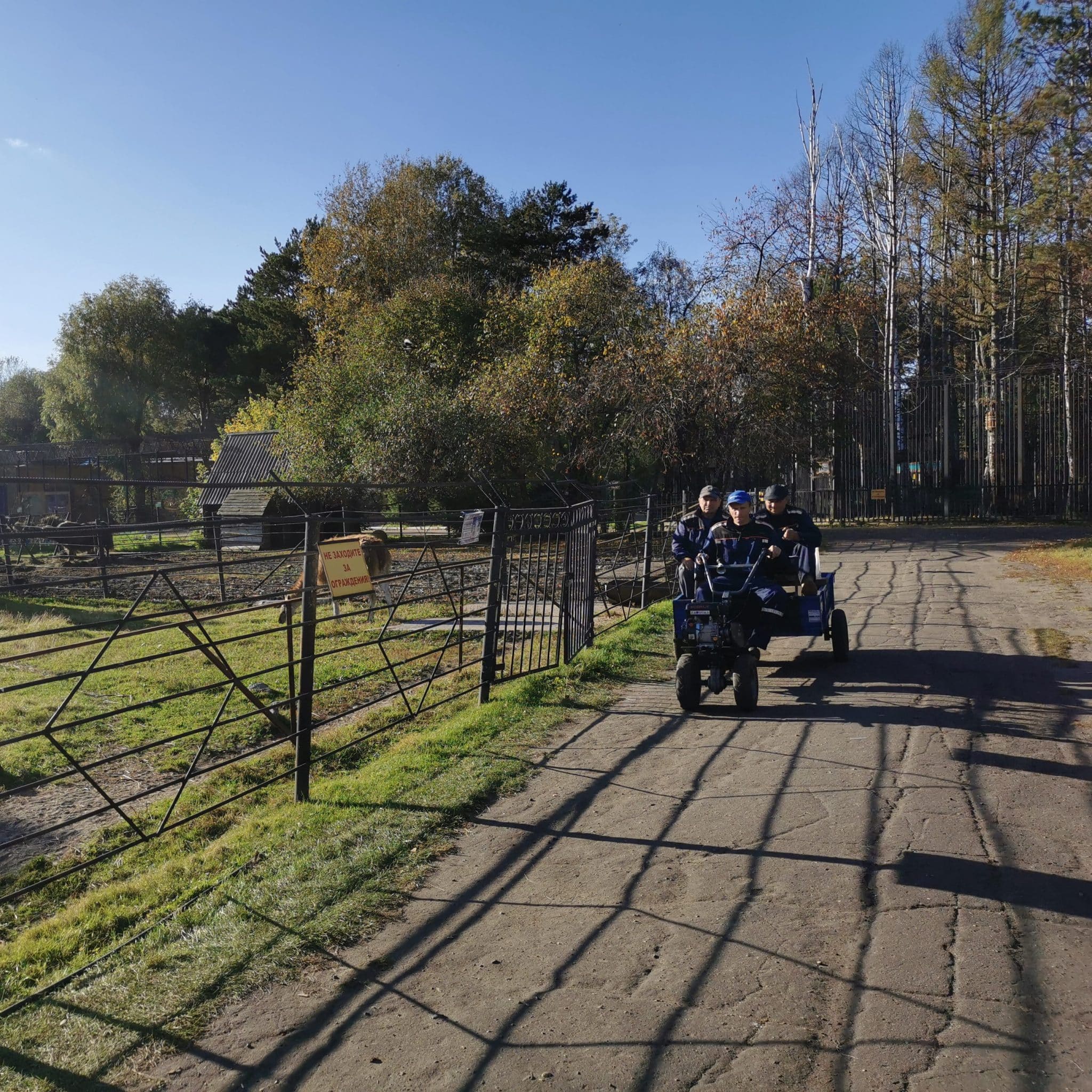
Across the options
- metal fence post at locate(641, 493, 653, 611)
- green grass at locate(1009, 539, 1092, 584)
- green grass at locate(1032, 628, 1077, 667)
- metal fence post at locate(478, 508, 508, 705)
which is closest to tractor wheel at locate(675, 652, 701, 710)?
metal fence post at locate(478, 508, 508, 705)

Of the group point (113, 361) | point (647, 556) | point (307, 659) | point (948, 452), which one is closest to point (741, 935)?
point (307, 659)

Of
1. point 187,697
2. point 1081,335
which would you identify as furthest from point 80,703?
point 1081,335

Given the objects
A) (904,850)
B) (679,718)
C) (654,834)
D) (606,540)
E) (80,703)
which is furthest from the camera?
(606,540)

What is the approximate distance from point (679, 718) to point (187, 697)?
460cm

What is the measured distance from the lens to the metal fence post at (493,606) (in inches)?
317

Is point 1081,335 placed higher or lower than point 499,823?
higher

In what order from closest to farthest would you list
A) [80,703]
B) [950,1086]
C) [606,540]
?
[950,1086]
[80,703]
[606,540]

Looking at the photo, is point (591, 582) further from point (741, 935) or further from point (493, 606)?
point (741, 935)

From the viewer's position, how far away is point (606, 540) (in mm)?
13656

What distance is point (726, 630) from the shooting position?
299 inches

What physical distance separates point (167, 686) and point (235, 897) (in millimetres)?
5695

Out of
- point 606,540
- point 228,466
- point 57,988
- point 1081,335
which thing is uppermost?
point 1081,335

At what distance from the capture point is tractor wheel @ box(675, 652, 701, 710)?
7562 mm

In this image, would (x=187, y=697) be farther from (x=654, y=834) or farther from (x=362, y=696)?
(x=654, y=834)
